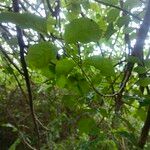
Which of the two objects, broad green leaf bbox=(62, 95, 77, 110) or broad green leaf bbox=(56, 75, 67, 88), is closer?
broad green leaf bbox=(56, 75, 67, 88)

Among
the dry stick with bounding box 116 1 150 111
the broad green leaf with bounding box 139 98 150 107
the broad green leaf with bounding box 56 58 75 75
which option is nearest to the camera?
the broad green leaf with bounding box 56 58 75 75

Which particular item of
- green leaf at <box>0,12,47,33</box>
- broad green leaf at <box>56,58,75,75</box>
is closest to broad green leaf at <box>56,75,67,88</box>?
broad green leaf at <box>56,58,75,75</box>

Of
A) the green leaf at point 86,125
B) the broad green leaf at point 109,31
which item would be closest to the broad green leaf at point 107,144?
the green leaf at point 86,125

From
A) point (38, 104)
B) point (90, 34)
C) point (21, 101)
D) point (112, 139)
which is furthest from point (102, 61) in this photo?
point (21, 101)

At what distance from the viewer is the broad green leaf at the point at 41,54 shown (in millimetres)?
346

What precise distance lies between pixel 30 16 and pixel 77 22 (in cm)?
5

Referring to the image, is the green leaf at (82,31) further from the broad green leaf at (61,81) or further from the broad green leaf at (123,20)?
the broad green leaf at (123,20)

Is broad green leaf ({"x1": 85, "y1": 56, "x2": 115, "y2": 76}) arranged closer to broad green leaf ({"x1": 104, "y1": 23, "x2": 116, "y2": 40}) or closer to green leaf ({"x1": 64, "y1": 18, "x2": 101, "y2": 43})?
green leaf ({"x1": 64, "y1": 18, "x2": 101, "y2": 43})

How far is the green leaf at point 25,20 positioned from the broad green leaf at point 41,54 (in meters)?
0.05

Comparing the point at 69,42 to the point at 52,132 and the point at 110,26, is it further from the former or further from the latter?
the point at 52,132

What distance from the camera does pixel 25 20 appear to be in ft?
0.97

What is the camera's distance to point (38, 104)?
3.29m

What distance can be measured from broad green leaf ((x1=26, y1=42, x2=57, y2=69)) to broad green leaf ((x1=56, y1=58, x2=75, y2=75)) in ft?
0.09

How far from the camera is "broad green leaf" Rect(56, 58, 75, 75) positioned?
40cm
